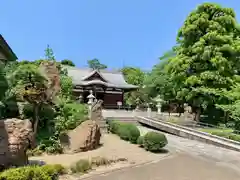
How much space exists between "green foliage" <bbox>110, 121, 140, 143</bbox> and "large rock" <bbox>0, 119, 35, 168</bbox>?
25.3 feet

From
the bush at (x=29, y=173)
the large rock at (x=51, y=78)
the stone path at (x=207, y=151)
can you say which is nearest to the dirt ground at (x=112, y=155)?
the stone path at (x=207, y=151)

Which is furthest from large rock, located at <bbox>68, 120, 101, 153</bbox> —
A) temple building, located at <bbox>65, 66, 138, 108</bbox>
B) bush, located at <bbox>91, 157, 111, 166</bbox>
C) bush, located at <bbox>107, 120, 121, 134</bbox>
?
temple building, located at <bbox>65, 66, 138, 108</bbox>

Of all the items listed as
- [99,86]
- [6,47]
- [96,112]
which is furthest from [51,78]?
[99,86]

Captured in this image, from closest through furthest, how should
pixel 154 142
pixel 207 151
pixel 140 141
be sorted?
pixel 154 142
pixel 207 151
pixel 140 141

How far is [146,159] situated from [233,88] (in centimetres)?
1286

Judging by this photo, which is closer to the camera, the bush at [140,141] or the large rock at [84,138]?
the large rock at [84,138]

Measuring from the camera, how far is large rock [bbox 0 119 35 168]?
964 cm

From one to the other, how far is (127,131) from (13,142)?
8826 millimetres

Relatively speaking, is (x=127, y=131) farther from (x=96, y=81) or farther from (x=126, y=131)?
(x=96, y=81)

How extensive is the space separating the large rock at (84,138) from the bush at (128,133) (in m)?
2.40

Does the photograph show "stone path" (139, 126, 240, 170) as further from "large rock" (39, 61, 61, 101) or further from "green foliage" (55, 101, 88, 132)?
"large rock" (39, 61, 61, 101)

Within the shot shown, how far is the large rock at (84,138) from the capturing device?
46.6 feet

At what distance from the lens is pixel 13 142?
9.75 m

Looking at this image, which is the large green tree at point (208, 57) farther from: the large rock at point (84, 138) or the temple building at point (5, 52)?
the temple building at point (5, 52)
